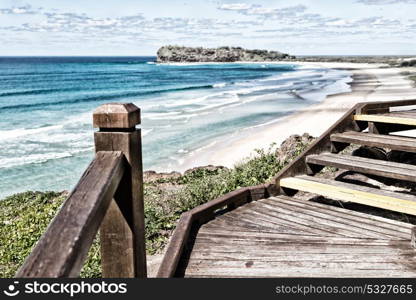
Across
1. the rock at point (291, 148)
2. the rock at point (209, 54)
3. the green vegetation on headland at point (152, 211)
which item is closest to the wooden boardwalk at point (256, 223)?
the green vegetation on headland at point (152, 211)

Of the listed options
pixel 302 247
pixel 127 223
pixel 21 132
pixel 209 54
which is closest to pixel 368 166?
pixel 302 247

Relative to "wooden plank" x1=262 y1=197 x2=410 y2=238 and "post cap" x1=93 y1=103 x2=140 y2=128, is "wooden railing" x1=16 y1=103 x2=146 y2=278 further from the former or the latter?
"wooden plank" x1=262 y1=197 x2=410 y2=238

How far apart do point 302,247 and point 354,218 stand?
87 cm

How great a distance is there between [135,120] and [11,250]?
15.5 feet

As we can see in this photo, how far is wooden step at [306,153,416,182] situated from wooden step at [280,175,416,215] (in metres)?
0.24

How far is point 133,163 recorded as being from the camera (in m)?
2.57

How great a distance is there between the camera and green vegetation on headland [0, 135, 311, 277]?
5934 millimetres

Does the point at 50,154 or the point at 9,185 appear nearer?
the point at 9,185

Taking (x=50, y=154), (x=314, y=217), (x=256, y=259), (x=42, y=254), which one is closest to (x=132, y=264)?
(x=42, y=254)

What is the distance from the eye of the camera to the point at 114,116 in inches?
94.0

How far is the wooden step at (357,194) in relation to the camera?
4.27 metres

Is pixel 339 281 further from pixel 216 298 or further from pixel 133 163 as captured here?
pixel 133 163

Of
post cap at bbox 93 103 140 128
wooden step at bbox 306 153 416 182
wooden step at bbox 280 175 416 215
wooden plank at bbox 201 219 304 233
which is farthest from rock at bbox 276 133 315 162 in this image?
post cap at bbox 93 103 140 128

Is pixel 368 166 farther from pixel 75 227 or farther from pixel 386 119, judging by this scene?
pixel 75 227
